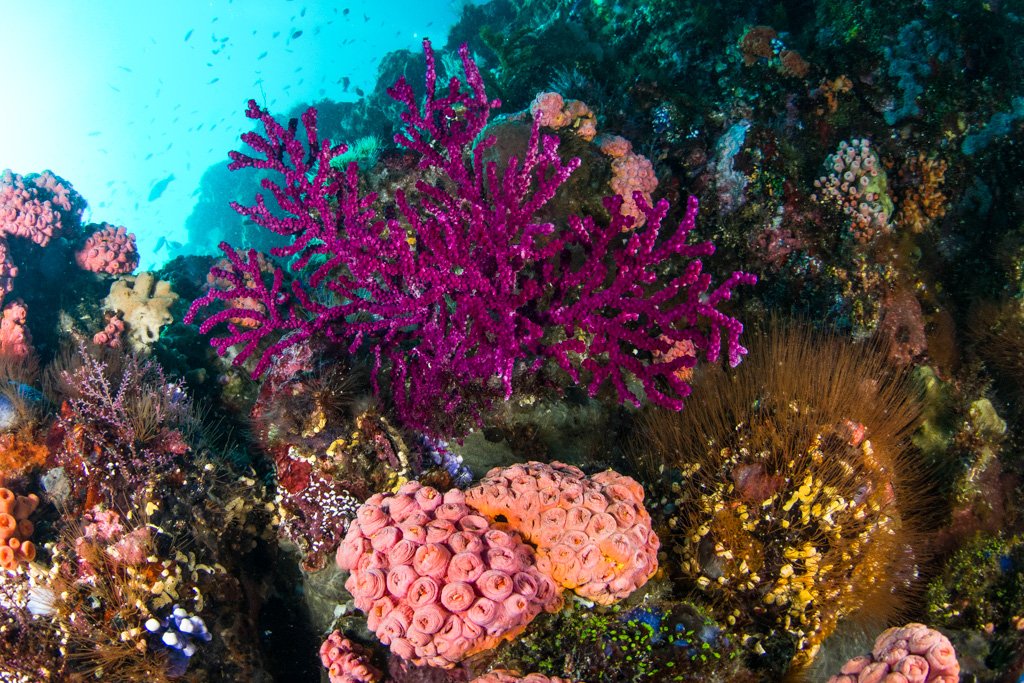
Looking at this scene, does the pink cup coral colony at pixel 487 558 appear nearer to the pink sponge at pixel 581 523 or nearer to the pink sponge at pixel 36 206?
the pink sponge at pixel 581 523

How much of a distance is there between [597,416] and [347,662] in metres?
2.30

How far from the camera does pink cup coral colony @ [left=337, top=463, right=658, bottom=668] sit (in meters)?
2.61

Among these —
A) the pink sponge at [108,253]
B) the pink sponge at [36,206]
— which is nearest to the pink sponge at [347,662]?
the pink sponge at [108,253]

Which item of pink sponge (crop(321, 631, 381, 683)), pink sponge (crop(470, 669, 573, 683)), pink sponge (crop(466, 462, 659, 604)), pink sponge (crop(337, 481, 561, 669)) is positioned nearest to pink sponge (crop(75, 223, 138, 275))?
pink sponge (crop(321, 631, 381, 683))

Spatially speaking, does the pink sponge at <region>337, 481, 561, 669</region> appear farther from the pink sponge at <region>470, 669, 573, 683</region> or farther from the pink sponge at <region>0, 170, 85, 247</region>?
the pink sponge at <region>0, 170, 85, 247</region>

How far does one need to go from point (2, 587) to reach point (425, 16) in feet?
253

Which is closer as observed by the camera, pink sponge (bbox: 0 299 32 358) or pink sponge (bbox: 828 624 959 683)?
pink sponge (bbox: 828 624 959 683)

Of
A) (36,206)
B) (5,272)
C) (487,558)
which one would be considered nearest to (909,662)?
(487,558)

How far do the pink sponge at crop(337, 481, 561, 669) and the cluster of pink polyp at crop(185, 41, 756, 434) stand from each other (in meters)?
0.99

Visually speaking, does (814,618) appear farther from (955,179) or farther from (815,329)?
(955,179)

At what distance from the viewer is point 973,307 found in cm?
496

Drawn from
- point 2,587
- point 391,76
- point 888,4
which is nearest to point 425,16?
point 391,76

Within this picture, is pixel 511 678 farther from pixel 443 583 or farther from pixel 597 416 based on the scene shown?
pixel 597 416

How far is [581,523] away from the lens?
2775 mm
